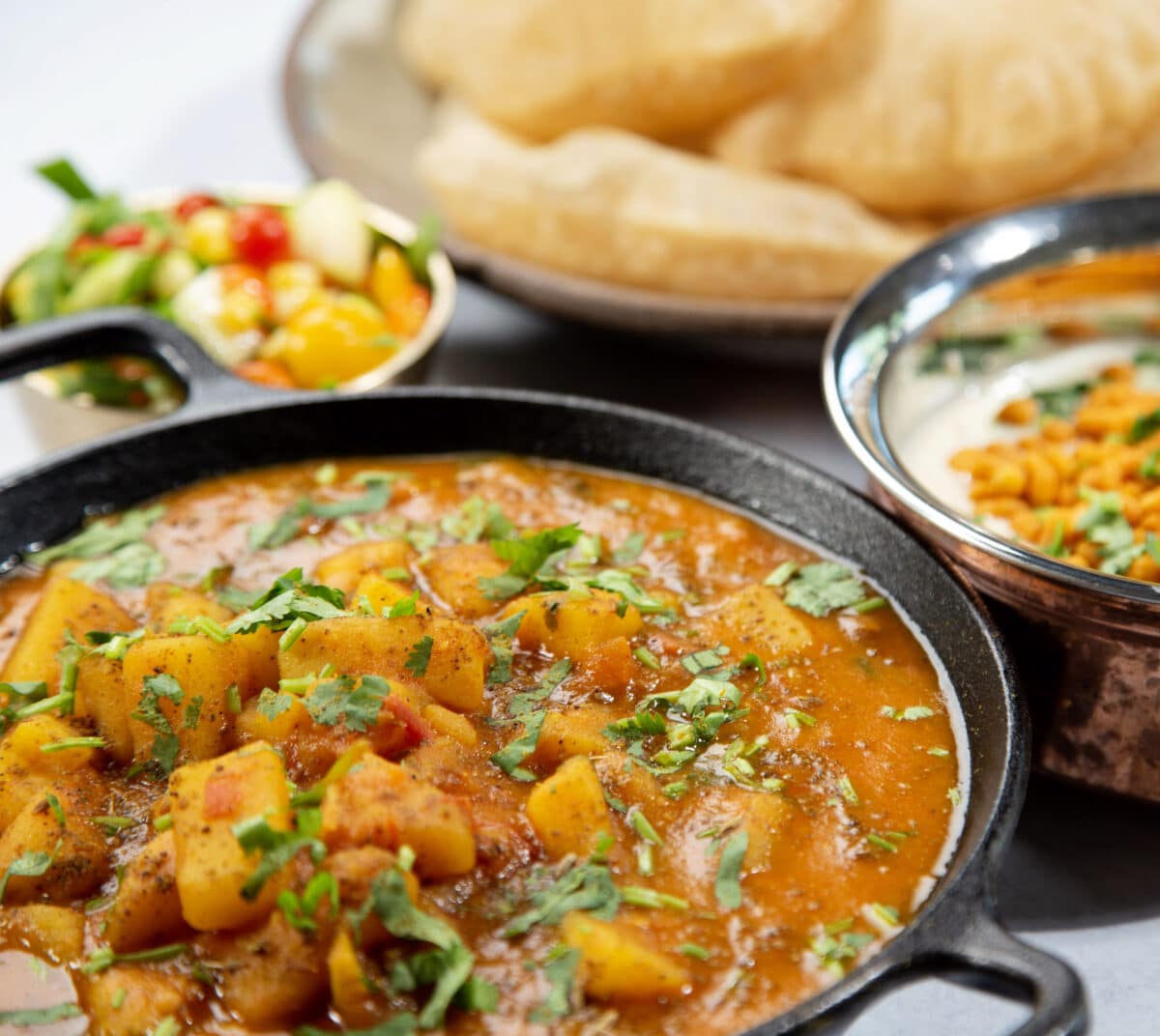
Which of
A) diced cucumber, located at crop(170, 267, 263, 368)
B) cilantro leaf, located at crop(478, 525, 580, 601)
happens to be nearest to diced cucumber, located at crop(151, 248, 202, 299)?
diced cucumber, located at crop(170, 267, 263, 368)

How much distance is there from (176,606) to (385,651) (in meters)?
0.60

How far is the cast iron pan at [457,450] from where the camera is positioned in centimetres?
265

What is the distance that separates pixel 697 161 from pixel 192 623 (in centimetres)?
269

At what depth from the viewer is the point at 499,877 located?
2.20 meters

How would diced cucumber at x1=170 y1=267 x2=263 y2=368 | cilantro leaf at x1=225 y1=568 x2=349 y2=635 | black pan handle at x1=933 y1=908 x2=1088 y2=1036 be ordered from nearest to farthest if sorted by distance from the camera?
black pan handle at x1=933 y1=908 x2=1088 y2=1036 → cilantro leaf at x1=225 y1=568 x2=349 y2=635 → diced cucumber at x1=170 y1=267 x2=263 y2=368

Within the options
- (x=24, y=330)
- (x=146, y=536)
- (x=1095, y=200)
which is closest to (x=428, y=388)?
(x=146, y=536)

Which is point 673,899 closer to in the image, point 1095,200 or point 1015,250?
point 1015,250

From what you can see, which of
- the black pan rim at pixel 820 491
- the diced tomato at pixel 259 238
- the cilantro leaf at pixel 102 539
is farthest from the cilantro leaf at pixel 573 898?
the diced tomato at pixel 259 238

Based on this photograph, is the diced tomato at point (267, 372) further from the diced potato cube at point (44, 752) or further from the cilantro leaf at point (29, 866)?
the cilantro leaf at point (29, 866)

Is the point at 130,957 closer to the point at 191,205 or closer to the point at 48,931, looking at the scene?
the point at 48,931

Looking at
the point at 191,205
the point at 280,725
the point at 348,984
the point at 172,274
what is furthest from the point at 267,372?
the point at 348,984

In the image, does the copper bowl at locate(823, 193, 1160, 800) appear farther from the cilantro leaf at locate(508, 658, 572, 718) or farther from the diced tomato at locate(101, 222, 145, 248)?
the diced tomato at locate(101, 222, 145, 248)

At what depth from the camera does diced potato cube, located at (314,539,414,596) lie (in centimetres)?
286

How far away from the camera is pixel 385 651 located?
7.87ft
